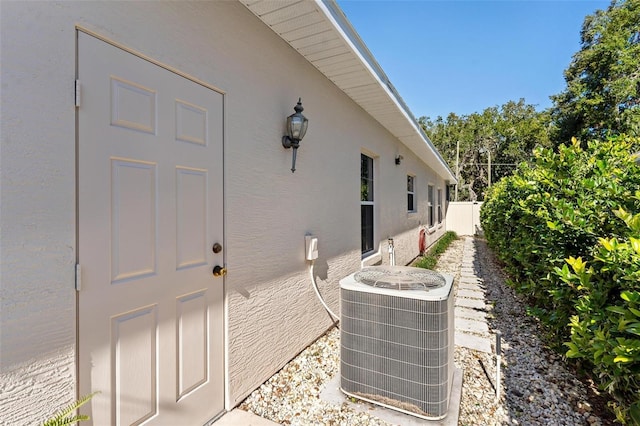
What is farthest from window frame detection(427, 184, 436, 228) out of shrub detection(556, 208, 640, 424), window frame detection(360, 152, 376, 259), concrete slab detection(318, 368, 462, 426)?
shrub detection(556, 208, 640, 424)

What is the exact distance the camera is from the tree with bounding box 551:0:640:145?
14.3 m

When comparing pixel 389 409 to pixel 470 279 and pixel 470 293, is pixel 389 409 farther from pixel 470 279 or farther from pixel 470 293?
pixel 470 279

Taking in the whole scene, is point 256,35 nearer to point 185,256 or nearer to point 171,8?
point 171,8

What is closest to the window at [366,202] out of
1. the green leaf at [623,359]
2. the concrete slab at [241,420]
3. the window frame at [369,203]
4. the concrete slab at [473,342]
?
the window frame at [369,203]

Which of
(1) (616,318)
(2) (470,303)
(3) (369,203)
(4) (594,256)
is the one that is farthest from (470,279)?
(1) (616,318)

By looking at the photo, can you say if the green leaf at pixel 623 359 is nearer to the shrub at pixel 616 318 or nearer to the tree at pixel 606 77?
the shrub at pixel 616 318

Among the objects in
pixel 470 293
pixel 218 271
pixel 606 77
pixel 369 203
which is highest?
pixel 606 77

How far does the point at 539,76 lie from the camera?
1596 centimetres

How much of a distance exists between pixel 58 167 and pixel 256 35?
6.43ft

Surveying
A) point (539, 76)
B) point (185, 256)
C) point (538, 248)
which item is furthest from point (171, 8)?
point (539, 76)

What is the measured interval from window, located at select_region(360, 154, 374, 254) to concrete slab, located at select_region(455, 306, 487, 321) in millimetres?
1724

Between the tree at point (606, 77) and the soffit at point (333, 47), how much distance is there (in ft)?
49.7

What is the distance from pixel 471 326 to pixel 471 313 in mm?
545

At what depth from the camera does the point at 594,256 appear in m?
2.01
